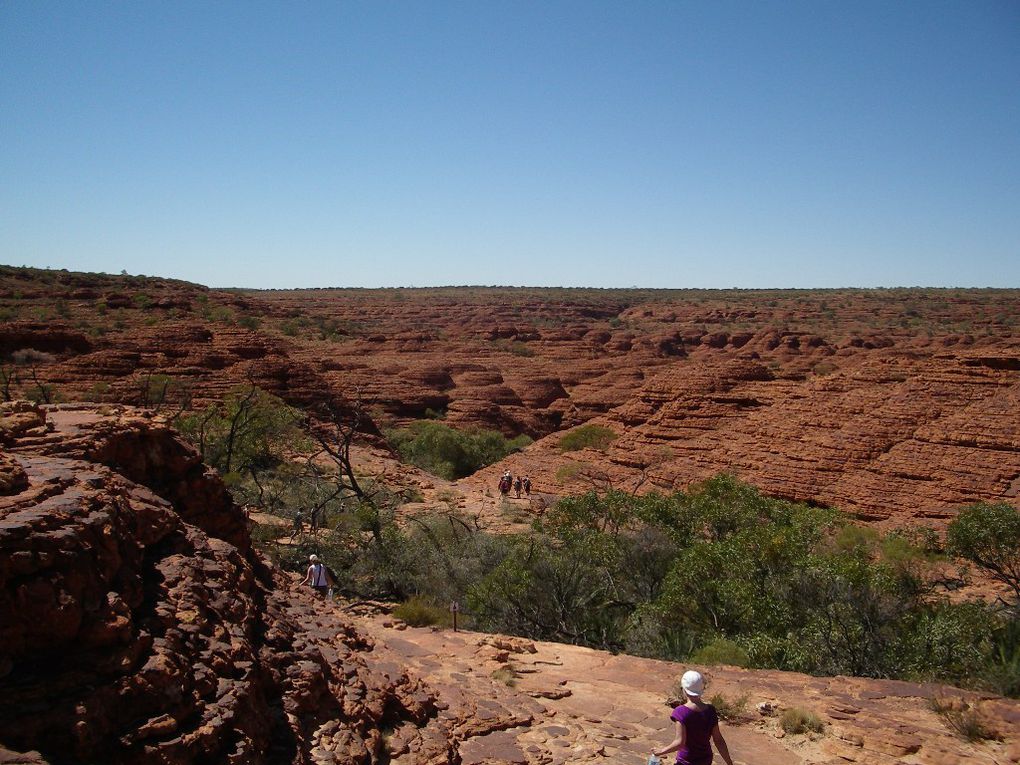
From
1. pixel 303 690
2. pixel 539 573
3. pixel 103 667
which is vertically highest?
pixel 103 667

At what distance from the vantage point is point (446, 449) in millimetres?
33781

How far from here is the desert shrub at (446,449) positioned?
3266cm

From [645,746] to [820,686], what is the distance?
269 centimetres

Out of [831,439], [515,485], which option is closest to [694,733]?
[831,439]

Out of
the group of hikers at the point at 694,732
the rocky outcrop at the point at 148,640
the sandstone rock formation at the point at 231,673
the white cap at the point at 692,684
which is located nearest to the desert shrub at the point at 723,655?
the sandstone rock formation at the point at 231,673

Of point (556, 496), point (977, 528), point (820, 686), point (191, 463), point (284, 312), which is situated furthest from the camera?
point (284, 312)

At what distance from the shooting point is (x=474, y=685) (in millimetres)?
7805

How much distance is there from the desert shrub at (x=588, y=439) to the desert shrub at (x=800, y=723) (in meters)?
21.8

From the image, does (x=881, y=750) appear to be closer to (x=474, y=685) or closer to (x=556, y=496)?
(x=474, y=685)

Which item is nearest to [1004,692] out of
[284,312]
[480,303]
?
[284,312]

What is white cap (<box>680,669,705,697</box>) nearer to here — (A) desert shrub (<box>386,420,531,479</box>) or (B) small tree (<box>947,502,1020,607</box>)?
(B) small tree (<box>947,502,1020,607</box>)

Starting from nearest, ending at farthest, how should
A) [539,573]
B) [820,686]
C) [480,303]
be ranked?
[820,686] < [539,573] < [480,303]

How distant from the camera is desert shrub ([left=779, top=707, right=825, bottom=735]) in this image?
7.19m

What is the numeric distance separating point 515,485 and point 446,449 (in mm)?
7926
